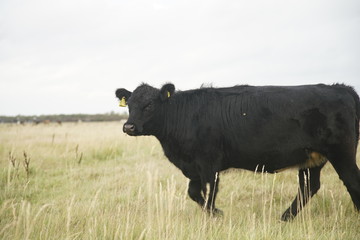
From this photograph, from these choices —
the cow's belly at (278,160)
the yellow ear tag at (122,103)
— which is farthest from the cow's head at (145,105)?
the cow's belly at (278,160)

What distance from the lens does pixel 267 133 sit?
4.65 meters

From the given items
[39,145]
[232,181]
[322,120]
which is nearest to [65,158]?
[39,145]

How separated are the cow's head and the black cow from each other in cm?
4

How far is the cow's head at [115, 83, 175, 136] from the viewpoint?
539 cm

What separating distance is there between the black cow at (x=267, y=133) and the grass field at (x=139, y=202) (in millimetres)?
402

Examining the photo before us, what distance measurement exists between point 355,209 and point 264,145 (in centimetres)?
169

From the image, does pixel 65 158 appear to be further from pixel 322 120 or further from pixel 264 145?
pixel 322 120

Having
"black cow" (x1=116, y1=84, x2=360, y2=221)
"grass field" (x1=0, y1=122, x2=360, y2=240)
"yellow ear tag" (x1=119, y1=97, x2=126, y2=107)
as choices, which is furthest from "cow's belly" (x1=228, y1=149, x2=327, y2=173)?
"yellow ear tag" (x1=119, y1=97, x2=126, y2=107)

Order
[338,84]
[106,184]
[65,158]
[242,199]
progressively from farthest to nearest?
[65,158] → [106,184] → [242,199] → [338,84]

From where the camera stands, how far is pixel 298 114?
4.60 metres

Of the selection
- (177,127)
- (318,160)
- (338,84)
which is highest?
(338,84)

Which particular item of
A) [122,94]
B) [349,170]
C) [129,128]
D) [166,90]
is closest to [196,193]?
[129,128]

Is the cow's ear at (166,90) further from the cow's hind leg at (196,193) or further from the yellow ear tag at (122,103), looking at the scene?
the cow's hind leg at (196,193)

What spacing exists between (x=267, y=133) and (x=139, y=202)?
214 centimetres
